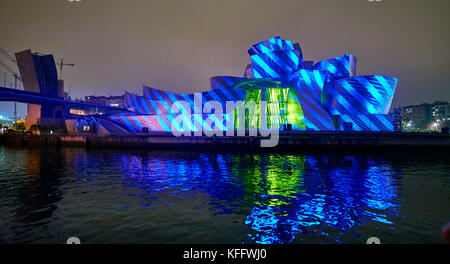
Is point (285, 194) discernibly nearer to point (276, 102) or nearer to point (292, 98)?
point (276, 102)

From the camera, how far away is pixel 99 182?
44.3 ft

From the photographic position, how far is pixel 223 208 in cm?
891

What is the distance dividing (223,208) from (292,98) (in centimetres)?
4259

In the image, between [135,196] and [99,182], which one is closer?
[135,196]

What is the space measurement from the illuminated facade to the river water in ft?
109

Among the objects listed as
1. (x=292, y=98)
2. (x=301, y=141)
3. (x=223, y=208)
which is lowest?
(x=223, y=208)

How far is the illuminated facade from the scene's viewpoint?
47656mm

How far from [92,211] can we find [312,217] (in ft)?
23.7

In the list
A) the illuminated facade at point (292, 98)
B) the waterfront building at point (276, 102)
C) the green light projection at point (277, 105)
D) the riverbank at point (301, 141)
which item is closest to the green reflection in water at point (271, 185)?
the riverbank at point (301, 141)

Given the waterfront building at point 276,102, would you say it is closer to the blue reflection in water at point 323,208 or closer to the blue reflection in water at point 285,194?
the blue reflection in water at point 285,194

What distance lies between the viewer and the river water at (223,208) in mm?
6598

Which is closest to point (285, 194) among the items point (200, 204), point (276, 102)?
point (200, 204)
